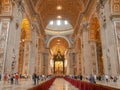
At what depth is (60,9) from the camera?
2414 centimetres

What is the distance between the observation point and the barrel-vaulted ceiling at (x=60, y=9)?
20.5 metres

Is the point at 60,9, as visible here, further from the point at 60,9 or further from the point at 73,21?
the point at 73,21

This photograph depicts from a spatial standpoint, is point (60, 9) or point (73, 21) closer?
point (60, 9)

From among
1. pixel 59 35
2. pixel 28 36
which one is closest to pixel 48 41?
pixel 59 35

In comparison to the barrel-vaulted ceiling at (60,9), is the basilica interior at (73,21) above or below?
below

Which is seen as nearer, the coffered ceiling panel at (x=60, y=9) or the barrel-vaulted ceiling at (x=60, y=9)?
the barrel-vaulted ceiling at (x=60, y=9)

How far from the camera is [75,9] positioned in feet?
73.9

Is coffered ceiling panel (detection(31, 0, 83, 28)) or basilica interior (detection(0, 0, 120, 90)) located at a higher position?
coffered ceiling panel (detection(31, 0, 83, 28))

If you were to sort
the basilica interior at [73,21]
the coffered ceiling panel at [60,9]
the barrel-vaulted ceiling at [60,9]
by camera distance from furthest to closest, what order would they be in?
the coffered ceiling panel at [60,9] → the barrel-vaulted ceiling at [60,9] → the basilica interior at [73,21]

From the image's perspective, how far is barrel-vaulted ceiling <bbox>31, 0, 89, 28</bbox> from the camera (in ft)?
67.1

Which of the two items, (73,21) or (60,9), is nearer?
(60,9)

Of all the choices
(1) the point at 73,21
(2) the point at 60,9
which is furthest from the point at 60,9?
(1) the point at 73,21

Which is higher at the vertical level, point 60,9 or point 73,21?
point 60,9

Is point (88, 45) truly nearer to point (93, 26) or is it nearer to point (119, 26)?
point (93, 26)
